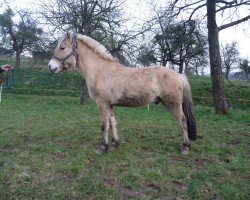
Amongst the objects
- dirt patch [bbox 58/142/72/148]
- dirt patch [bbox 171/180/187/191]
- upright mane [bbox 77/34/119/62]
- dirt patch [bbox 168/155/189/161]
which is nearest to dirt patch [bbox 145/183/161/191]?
dirt patch [bbox 171/180/187/191]

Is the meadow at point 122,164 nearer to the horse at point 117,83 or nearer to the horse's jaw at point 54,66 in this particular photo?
the horse at point 117,83

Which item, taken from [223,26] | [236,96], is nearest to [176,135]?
[223,26]

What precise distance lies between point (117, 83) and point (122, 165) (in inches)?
70.5

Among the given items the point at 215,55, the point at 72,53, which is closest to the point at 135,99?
the point at 72,53

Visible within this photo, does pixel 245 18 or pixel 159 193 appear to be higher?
pixel 245 18

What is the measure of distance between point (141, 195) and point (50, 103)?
13976 millimetres

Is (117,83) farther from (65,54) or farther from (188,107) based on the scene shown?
(188,107)

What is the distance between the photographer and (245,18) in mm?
14086

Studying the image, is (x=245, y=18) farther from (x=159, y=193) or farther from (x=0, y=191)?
(x=0, y=191)

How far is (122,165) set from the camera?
5.77 m

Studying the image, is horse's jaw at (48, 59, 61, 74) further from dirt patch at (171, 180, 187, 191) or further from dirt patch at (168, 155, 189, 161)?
dirt patch at (171, 180, 187, 191)

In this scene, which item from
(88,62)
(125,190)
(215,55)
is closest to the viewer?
(125,190)

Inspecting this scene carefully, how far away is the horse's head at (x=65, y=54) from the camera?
679cm

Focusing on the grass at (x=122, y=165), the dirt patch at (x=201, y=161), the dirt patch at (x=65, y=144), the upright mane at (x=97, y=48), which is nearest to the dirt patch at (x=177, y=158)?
the grass at (x=122, y=165)
